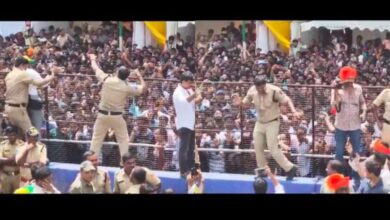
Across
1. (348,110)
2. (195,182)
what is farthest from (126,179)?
(348,110)

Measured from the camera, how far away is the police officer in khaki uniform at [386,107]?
10828 mm

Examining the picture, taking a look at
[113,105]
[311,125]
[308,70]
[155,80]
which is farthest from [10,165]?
[308,70]

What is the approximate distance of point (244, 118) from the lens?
11664 mm

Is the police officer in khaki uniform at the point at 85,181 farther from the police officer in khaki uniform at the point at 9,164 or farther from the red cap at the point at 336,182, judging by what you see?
the red cap at the point at 336,182

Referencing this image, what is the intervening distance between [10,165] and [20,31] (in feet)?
19.2

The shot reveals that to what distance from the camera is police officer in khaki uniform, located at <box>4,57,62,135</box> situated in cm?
1126

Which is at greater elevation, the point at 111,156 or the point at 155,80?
the point at 155,80

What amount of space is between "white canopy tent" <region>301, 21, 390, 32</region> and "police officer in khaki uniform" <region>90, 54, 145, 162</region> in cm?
656

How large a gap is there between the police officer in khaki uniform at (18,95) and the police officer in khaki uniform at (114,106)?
0.62 m

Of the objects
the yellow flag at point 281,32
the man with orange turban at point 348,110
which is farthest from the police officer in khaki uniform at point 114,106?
the yellow flag at point 281,32

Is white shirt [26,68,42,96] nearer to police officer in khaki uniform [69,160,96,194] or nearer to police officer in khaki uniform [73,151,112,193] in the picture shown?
police officer in khaki uniform [73,151,112,193]

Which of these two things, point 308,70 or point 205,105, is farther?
point 308,70
